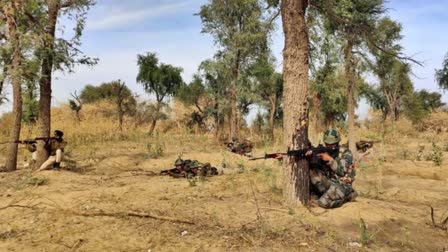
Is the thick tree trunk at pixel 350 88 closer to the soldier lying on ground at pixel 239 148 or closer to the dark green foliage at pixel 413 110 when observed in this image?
the soldier lying on ground at pixel 239 148

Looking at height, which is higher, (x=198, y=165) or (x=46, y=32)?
(x=46, y=32)

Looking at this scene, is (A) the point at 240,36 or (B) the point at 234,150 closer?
(B) the point at 234,150

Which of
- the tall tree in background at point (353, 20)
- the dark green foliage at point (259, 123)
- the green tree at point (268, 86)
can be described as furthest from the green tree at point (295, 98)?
the dark green foliage at point (259, 123)

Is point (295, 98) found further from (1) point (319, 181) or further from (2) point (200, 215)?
(2) point (200, 215)

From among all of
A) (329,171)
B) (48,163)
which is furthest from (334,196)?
(48,163)

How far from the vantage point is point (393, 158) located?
1386 centimetres

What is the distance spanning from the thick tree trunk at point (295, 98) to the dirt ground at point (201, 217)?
12.4 inches

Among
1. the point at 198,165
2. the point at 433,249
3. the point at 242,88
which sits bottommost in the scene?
the point at 433,249

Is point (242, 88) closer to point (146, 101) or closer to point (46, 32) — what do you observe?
point (46, 32)

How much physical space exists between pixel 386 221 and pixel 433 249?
738 millimetres

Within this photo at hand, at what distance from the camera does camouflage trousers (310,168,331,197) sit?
6273mm

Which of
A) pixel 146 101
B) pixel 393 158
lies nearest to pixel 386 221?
pixel 393 158

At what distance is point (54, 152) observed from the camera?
9828 mm

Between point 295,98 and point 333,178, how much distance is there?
1286 mm
